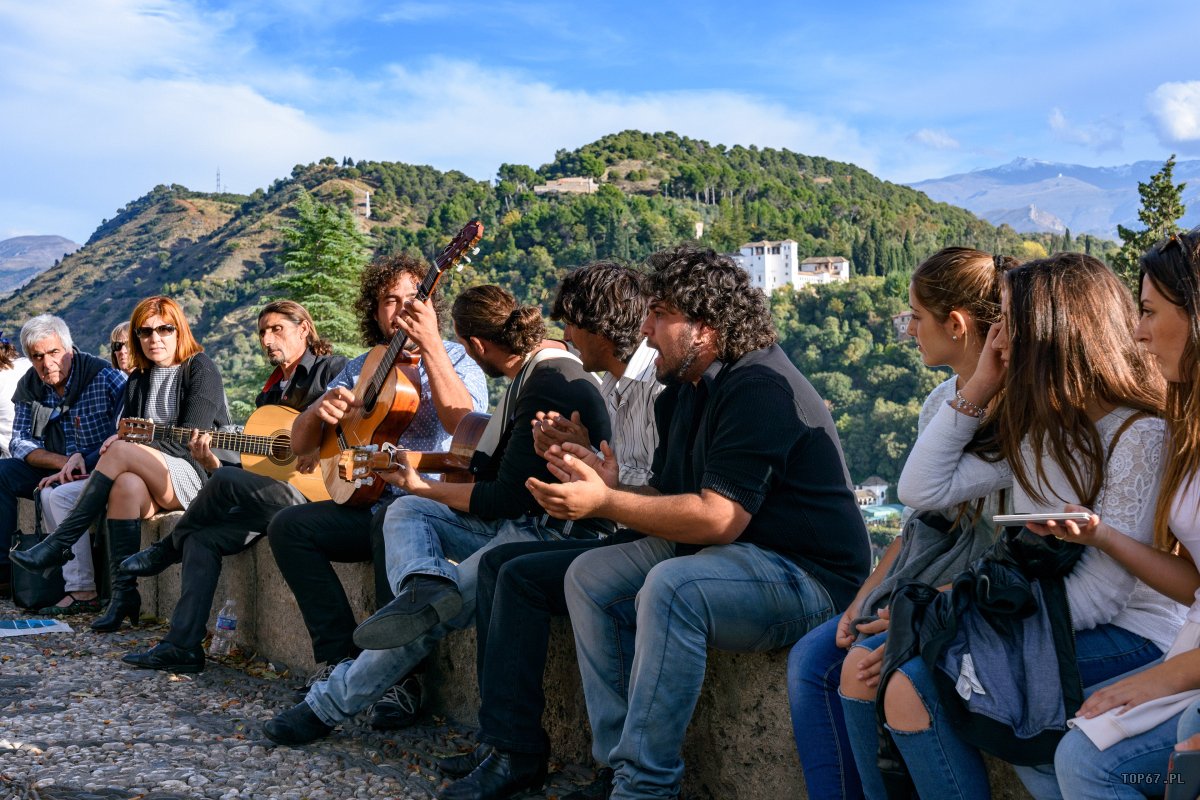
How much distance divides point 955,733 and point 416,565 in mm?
1841

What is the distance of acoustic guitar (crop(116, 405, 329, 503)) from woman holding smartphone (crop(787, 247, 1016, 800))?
3.35 m

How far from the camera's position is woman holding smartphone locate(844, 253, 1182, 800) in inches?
88.1

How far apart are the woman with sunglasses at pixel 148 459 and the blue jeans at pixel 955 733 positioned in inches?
175

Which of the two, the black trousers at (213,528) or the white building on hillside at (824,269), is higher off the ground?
the white building on hillside at (824,269)

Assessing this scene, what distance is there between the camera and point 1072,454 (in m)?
2.31

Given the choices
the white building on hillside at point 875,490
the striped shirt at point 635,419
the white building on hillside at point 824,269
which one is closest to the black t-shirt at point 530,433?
the striped shirt at point 635,419

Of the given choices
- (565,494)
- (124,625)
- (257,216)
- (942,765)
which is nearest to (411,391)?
(565,494)

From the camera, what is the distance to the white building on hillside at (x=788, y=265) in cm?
13150

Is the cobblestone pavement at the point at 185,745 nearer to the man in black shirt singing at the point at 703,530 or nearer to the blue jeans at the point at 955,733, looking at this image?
the man in black shirt singing at the point at 703,530

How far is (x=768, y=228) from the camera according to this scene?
479ft

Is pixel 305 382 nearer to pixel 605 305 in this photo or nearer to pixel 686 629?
pixel 605 305

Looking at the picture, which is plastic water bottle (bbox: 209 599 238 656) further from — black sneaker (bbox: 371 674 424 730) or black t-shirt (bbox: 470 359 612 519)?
black t-shirt (bbox: 470 359 612 519)

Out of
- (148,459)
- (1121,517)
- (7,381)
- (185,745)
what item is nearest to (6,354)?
(7,381)

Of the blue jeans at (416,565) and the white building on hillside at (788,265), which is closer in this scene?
the blue jeans at (416,565)
